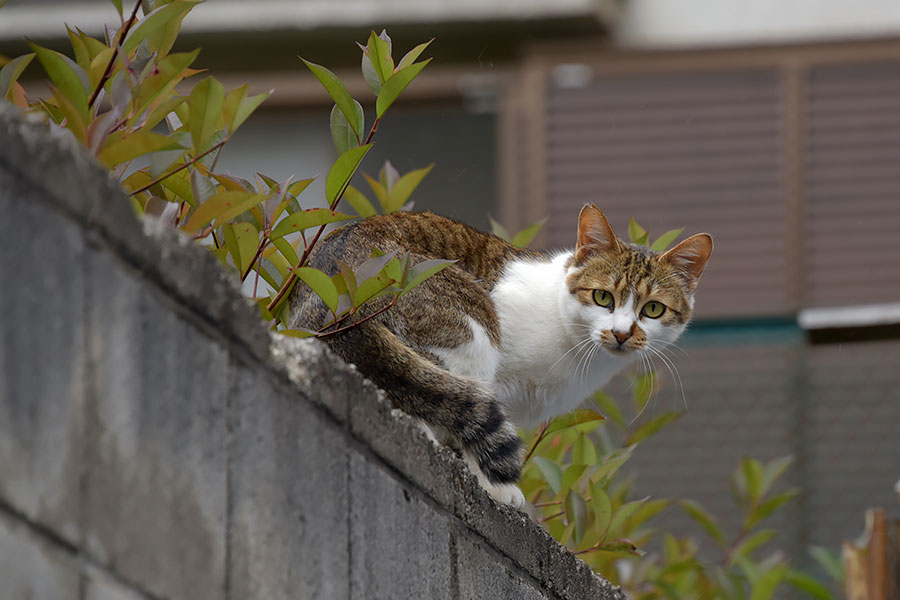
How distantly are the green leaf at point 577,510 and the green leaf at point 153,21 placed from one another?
131 cm

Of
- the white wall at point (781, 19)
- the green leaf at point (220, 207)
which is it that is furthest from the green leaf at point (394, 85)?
the white wall at point (781, 19)

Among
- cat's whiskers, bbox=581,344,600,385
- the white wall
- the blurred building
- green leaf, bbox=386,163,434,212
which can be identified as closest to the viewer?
green leaf, bbox=386,163,434,212

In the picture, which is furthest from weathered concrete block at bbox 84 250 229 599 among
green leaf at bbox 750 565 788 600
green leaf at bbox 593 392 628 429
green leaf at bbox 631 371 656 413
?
green leaf at bbox 750 565 788 600

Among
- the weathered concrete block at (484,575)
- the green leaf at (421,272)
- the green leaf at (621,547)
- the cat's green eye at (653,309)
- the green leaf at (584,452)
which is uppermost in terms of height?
the cat's green eye at (653,309)

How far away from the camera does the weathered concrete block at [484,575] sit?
72.1 inches

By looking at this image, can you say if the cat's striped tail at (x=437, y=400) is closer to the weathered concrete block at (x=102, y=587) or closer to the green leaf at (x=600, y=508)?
the green leaf at (x=600, y=508)

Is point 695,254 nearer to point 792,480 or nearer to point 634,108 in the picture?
point 792,480

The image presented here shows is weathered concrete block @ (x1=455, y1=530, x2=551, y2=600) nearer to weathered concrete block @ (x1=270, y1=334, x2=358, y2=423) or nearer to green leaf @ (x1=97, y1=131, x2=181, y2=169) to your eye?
weathered concrete block @ (x1=270, y1=334, x2=358, y2=423)

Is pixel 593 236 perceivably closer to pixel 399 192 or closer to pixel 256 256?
pixel 399 192

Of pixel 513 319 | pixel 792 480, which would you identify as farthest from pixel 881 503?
pixel 513 319

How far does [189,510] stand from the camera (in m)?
1.23

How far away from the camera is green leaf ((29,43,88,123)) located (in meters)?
1.36

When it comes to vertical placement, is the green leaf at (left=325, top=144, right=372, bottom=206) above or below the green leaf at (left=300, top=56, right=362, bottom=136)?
below

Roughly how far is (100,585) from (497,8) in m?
6.02
